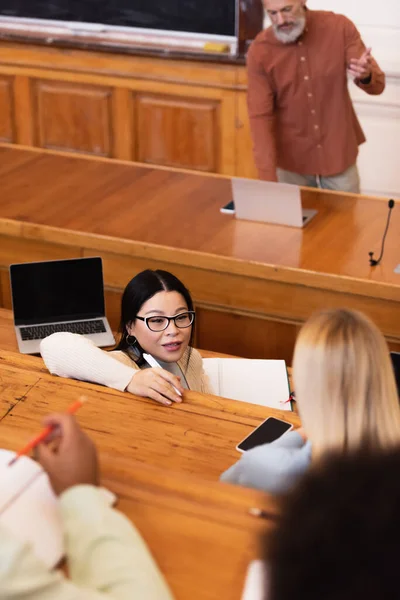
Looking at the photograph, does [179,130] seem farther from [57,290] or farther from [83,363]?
[83,363]

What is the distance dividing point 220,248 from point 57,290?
23.8 inches

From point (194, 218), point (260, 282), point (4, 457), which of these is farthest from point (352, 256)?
point (4, 457)

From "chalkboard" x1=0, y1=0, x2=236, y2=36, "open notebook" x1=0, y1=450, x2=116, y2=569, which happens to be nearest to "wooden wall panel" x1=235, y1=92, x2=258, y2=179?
"chalkboard" x1=0, y1=0, x2=236, y2=36

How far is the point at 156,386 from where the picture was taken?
1.93 m

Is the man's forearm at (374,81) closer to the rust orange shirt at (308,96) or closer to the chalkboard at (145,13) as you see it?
the rust orange shirt at (308,96)

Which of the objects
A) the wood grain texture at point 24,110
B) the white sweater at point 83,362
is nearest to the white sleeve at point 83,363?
the white sweater at point 83,362

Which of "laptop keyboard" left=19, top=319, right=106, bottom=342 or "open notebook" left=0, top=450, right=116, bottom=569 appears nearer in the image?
"open notebook" left=0, top=450, right=116, bottom=569

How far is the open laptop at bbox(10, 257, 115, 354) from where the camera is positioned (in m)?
2.67

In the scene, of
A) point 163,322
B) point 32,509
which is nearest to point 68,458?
point 32,509

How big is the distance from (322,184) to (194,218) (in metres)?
0.86

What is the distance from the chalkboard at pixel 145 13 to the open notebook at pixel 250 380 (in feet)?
9.82

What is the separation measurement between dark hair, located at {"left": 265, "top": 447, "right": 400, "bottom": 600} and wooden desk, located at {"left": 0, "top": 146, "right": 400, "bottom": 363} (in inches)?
84.0

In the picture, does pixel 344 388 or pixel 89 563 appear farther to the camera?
pixel 344 388

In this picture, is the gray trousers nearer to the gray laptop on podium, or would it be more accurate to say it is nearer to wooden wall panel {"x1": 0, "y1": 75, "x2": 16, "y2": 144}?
the gray laptop on podium
